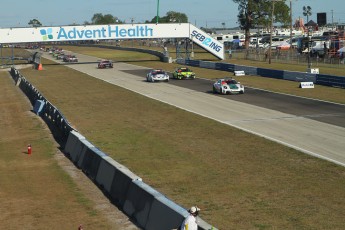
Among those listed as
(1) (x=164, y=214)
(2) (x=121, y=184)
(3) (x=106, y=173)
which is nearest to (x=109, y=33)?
(3) (x=106, y=173)

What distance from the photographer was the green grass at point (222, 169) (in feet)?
48.0

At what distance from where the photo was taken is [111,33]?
87.1m

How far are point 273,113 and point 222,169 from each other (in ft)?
47.6

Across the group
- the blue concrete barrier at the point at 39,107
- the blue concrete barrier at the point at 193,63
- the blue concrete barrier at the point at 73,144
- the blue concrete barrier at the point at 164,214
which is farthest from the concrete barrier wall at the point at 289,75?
the blue concrete barrier at the point at 164,214

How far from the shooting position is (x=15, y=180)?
19.8 metres

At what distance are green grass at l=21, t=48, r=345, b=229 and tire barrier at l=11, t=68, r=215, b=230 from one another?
135 centimetres

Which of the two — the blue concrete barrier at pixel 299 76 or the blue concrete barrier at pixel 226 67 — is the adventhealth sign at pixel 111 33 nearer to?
the blue concrete barrier at pixel 226 67

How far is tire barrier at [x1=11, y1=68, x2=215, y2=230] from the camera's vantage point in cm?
1268

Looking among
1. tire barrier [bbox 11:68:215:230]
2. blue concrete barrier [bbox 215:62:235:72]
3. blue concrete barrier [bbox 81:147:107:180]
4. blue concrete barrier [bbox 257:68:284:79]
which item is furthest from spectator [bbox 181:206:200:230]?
blue concrete barrier [bbox 215:62:235:72]

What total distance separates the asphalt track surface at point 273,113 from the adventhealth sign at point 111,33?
104 ft

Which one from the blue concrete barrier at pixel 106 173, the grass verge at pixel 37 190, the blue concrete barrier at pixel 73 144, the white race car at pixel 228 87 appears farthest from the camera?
the white race car at pixel 228 87

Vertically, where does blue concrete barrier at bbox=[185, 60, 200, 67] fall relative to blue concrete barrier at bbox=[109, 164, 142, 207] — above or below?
above

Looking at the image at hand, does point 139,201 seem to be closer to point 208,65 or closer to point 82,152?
point 82,152

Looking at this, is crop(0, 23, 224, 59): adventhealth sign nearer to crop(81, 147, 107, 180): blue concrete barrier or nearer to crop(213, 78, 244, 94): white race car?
crop(213, 78, 244, 94): white race car
